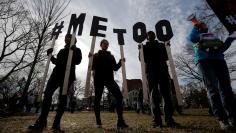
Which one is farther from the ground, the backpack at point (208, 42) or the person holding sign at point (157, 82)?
the backpack at point (208, 42)

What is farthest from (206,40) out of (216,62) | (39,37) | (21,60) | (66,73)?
(21,60)

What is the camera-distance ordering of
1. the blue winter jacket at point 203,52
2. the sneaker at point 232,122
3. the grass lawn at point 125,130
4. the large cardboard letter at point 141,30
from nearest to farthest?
1. the sneaker at point 232,122
2. the grass lawn at point 125,130
3. the blue winter jacket at point 203,52
4. the large cardboard letter at point 141,30

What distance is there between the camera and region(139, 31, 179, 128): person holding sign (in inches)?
167

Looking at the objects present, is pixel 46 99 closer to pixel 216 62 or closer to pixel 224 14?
pixel 216 62

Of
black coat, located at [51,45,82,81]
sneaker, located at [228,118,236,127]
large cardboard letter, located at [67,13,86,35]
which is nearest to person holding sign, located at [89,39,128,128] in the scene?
black coat, located at [51,45,82,81]

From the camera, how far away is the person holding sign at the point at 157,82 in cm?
425

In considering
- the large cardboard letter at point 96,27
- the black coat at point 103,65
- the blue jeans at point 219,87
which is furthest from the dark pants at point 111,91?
the blue jeans at point 219,87

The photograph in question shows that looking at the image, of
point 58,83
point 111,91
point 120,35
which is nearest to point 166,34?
point 120,35

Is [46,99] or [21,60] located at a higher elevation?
[21,60]

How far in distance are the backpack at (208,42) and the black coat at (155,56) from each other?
2.84ft

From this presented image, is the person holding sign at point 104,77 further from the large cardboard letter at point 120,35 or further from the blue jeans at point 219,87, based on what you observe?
the blue jeans at point 219,87

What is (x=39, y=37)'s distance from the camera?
50.9 ft

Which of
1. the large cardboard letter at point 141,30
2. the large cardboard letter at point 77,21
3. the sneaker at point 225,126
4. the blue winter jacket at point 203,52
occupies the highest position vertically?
the large cardboard letter at point 77,21

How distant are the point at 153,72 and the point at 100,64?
119 cm
